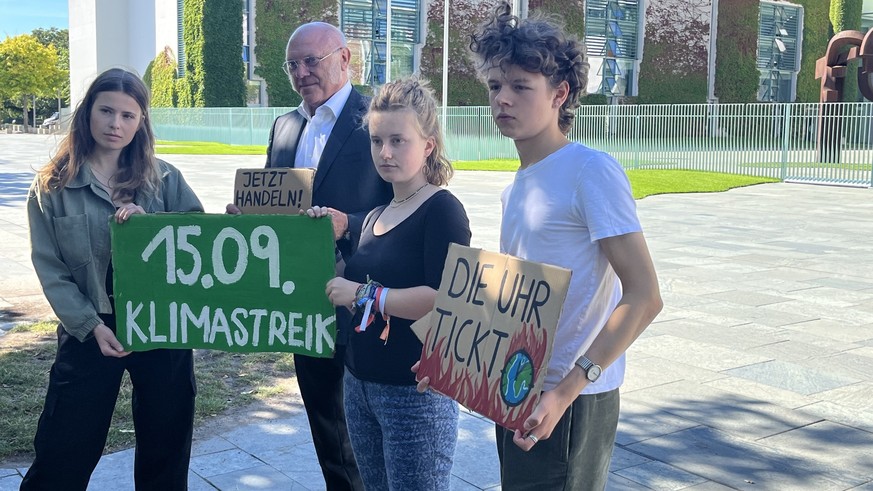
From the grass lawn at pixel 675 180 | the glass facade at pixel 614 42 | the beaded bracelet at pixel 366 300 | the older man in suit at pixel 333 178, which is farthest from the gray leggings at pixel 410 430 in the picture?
the glass facade at pixel 614 42

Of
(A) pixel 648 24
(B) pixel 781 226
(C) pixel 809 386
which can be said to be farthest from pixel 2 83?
(C) pixel 809 386

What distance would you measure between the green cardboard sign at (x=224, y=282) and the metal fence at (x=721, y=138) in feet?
69.2

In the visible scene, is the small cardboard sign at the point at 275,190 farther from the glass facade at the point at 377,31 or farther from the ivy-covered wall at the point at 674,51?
the ivy-covered wall at the point at 674,51

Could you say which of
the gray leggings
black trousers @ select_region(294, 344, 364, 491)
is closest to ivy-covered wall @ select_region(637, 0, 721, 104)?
black trousers @ select_region(294, 344, 364, 491)

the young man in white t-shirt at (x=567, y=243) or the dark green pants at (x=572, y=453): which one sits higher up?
the young man in white t-shirt at (x=567, y=243)

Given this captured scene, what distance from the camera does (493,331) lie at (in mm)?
2225

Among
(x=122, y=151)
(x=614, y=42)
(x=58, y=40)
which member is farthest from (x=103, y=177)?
(x=58, y=40)

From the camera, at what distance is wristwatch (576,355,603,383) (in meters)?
2.06

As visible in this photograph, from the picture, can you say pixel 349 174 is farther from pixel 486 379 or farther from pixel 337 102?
pixel 486 379

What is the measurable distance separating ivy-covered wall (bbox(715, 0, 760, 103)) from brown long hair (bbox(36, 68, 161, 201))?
50.2 metres

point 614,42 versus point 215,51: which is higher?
point 614,42

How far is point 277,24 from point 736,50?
25347 mm

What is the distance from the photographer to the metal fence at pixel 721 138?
75.1 feet

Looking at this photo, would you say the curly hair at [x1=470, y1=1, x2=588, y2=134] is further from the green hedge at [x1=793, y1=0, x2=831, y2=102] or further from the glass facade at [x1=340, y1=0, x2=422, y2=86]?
the green hedge at [x1=793, y1=0, x2=831, y2=102]
